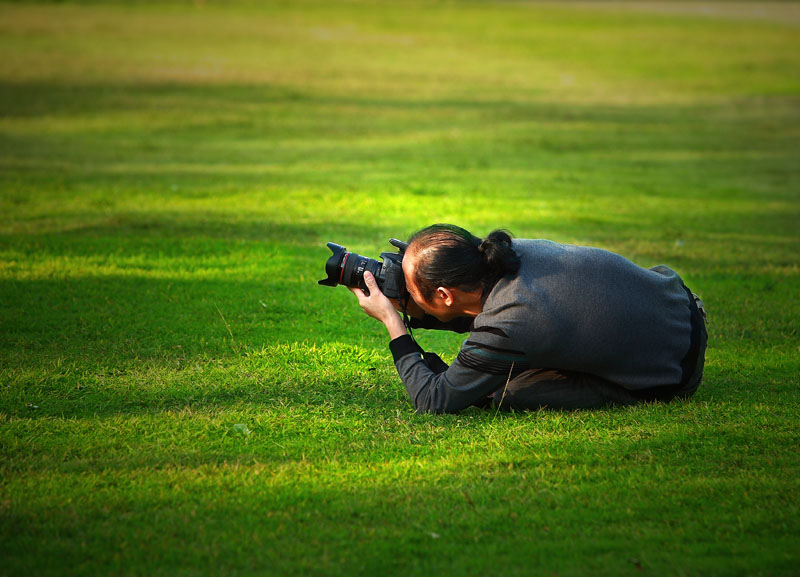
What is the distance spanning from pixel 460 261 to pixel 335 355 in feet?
5.31

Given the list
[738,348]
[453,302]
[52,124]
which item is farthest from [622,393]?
[52,124]

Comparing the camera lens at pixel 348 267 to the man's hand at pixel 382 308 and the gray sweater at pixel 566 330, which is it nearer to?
the man's hand at pixel 382 308

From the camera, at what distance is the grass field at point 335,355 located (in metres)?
3.28

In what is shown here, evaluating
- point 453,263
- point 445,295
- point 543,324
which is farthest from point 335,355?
point 543,324

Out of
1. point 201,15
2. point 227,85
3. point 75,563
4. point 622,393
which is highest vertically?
point 201,15

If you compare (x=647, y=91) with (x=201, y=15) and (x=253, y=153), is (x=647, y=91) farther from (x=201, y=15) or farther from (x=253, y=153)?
(x=201, y=15)

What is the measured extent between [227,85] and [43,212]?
558 inches

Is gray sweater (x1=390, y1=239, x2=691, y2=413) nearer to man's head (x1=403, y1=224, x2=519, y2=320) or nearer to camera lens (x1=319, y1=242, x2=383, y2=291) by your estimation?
man's head (x1=403, y1=224, x2=519, y2=320)

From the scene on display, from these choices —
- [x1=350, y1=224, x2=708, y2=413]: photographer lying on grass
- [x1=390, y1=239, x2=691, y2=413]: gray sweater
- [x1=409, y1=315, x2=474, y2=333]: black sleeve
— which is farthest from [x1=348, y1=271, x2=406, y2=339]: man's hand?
[x1=409, y1=315, x2=474, y2=333]: black sleeve

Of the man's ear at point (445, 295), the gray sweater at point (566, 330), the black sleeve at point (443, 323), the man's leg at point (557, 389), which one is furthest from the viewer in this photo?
the black sleeve at point (443, 323)

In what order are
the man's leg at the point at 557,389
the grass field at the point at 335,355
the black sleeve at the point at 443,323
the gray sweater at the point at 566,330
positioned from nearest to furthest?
the grass field at the point at 335,355 < the gray sweater at the point at 566,330 < the man's leg at the point at 557,389 < the black sleeve at the point at 443,323

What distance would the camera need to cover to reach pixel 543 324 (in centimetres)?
400

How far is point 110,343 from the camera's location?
549 centimetres

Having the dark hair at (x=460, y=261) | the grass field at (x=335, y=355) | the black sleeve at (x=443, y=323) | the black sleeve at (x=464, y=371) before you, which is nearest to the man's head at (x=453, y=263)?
the dark hair at (x=460, y=261)
